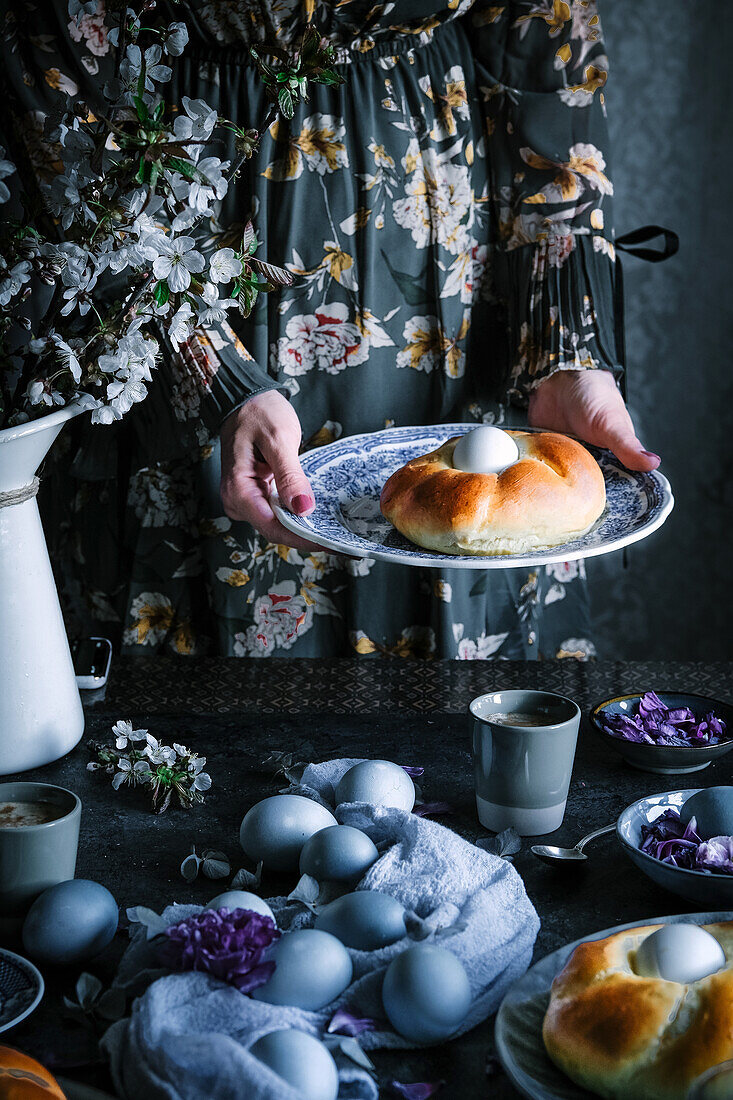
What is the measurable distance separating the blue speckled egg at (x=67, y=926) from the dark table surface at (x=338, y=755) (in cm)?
2

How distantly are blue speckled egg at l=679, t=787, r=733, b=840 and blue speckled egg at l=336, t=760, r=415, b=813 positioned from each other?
8.4 inches

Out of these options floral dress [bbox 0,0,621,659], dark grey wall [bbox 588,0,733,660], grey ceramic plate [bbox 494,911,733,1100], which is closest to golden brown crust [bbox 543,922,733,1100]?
grey ceramic plate [bbox 494,911,733,1100]

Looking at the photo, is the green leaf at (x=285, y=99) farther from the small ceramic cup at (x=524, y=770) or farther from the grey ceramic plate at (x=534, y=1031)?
the grey ceramic plate at (x=534, y=1031)

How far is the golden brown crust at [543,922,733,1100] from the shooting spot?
0.48m

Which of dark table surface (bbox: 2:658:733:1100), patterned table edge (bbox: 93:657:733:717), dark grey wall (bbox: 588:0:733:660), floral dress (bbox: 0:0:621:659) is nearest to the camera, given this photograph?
dark table surface (bbox: 2:658:733:1100)

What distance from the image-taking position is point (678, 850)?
0.72 meters

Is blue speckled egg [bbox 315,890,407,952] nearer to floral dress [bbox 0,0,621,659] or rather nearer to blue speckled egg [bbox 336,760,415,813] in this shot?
blue speckled egg [bbox 336,760,415,813]

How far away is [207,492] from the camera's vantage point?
1.45m

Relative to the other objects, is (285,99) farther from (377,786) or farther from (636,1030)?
(636,1030)

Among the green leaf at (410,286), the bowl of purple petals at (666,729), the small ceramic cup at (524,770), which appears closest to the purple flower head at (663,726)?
the bowl of purple petals at (666,729)

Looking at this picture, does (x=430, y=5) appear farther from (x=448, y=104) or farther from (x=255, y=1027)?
(x=255, y=1027)

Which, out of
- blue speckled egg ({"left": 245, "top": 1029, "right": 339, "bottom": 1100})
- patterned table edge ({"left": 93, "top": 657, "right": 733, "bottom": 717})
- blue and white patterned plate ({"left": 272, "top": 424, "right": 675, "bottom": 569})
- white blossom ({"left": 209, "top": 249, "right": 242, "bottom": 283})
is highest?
white blossom ({"left": 209, "top": 249, "right": 242, "bottom": 283})

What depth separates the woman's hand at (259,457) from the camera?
120cm

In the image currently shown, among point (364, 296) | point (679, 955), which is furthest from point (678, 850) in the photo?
point (364, 296)
